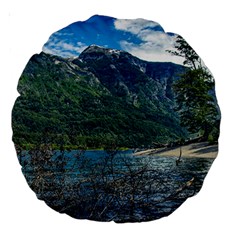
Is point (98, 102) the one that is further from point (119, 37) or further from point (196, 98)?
point (196, 98)

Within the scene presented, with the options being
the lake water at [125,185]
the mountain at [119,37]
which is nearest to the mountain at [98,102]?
the mountain at [119,37]

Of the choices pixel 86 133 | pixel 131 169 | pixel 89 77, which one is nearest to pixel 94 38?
pixel 89 77

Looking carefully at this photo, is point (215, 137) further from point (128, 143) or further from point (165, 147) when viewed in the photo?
point (128, 143)

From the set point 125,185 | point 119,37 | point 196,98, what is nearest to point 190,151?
point 196,98

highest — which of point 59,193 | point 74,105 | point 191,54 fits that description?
point 191,54

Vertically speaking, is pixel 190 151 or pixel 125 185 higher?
pixel 190 151

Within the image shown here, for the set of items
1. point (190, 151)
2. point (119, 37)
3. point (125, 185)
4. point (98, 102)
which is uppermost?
point (119, 37)

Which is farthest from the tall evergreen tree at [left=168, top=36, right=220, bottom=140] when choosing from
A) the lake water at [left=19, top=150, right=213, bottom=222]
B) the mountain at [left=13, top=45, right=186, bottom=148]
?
the lake water at [left=19, top=150, right=213, bottom=222]
